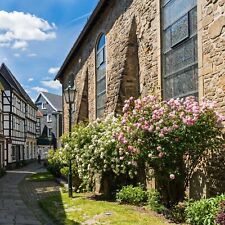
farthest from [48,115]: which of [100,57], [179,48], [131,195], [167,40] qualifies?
[179,48]

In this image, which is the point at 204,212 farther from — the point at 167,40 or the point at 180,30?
the point at 167,40

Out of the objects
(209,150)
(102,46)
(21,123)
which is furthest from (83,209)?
(21,123)

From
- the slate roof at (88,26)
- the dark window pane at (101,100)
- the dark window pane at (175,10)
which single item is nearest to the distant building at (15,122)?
the slate roof at (88,26)

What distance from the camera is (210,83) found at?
341 inches

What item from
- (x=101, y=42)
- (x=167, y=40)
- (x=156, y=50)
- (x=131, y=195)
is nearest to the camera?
(x=131, y=195)

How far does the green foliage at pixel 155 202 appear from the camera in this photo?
926 cm

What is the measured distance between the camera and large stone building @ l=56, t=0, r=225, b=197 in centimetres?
862

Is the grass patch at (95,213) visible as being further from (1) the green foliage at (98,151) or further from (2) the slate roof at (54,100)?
(2) the slate roof at (54,100)

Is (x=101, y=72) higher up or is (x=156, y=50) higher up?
(x=101, y=72)

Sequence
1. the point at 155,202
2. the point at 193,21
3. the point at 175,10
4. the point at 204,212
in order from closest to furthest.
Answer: the point at 204,212, the point at 155,202, the point at 193,21, the point at 175,10

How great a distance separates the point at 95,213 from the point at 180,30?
519 centimetres

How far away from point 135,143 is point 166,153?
2.52ft

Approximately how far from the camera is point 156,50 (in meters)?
11.8

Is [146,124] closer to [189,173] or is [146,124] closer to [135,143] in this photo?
[135,143]
